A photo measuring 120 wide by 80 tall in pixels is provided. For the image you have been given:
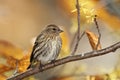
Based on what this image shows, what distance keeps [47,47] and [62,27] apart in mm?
248

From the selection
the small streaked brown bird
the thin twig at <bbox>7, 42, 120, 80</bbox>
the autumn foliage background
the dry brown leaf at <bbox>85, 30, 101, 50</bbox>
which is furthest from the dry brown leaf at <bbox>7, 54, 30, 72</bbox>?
the thin twig at <bbox>7, 42, 120, 80</bbox>

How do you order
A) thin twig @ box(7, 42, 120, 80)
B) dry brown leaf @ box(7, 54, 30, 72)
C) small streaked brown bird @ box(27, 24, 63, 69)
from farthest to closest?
dry brown leaf @ box(7, 54, 30, 72)
small streaked brown bird @ box(27, 24, 63, 69)
thin twig @ box(7, 42, 120, 80)

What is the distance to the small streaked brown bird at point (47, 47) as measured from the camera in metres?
1.50

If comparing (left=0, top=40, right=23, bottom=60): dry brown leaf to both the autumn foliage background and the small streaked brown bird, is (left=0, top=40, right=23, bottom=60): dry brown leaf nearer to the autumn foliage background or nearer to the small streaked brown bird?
the autumn foliage background

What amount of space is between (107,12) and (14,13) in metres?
0.44

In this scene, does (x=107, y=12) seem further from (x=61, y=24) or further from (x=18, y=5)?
(x=18, y=5)

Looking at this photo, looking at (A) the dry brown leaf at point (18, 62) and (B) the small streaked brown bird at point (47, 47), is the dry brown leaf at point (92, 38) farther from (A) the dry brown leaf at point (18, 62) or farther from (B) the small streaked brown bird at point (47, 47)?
(A) the dry brown leaf at point (18, 62)

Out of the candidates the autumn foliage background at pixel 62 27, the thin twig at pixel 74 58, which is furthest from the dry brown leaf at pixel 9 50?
the thin twig at pixel 74 58

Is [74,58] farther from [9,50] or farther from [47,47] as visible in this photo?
[9,50]

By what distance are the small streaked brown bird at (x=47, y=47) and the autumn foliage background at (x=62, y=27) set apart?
0.54ft

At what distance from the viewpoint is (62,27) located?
1.74 meters

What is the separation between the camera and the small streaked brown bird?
1501 mm

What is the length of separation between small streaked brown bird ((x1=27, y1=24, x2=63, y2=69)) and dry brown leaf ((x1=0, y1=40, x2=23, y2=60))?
0.16m

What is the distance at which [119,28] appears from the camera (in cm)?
177
